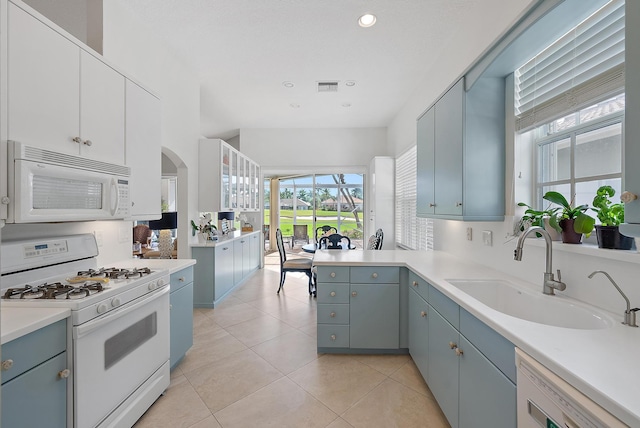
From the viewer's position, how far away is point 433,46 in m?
3.01

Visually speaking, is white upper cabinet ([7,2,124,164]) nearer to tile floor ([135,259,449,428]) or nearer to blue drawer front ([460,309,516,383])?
tile floor ([135,259,449,428])

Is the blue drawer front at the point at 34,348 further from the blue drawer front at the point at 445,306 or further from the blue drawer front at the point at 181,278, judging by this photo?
the blue drawer front at the point at 445,306

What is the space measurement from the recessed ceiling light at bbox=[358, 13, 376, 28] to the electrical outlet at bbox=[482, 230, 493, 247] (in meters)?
2.16

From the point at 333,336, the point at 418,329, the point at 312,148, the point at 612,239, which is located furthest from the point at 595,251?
the point at 312,148

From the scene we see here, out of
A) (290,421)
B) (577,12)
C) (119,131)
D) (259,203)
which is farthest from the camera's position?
(259,203)

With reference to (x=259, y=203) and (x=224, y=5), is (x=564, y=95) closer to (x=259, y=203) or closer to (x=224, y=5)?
(x=224, y=5)

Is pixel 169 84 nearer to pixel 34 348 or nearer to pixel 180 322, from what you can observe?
pixel 180 322

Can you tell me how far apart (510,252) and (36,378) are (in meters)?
2.62

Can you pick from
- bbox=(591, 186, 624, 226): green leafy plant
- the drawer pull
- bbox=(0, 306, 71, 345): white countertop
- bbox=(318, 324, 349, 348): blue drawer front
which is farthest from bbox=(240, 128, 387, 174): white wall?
the drawer pull

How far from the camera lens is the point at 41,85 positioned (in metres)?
1.38

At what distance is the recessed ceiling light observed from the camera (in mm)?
2557

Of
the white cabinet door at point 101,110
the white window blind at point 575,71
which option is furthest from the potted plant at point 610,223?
the white cabinet door at point 101,110

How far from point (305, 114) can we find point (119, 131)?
3.68 m

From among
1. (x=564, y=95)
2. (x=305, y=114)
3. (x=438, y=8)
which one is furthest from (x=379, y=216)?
(x=564, y=95)
